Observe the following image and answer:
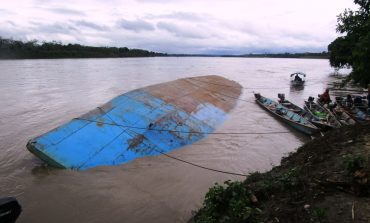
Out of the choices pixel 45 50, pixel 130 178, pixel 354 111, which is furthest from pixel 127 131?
pixel 45 50

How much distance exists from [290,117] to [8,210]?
1634cm

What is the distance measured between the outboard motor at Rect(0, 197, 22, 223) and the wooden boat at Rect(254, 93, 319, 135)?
1374cm

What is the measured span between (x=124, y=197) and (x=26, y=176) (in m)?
3.68

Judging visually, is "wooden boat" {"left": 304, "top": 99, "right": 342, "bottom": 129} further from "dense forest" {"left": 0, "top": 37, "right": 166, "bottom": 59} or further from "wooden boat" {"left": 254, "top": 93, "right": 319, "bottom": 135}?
"dense forest" {"left": 0, "top": 37, "right": 166, "bottom": 59}

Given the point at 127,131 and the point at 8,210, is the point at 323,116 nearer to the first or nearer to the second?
the point at 127,131

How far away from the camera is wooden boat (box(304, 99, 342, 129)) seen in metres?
16.4

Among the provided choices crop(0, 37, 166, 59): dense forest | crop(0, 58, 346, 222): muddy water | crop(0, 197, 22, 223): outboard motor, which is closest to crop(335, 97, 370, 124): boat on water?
crop(0, 58, 346, 222): muddy water

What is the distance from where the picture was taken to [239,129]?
18.5 meters

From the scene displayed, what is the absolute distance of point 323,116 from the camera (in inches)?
745

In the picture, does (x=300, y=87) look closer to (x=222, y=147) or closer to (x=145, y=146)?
(x=222, y=147)

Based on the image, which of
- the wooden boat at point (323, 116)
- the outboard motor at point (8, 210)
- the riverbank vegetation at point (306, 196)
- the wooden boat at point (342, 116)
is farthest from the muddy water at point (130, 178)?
the riverbank vegetation at point (306, 196)

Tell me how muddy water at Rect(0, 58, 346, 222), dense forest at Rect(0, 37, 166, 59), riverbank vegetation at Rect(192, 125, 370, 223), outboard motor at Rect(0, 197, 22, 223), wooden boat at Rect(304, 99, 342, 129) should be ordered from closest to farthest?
1. riverbank vegetation at Rect(192, 125, 370, 223)
2. outboard motor at Rect(0, 197, 22, 223)
3. muddy water at Rect(0, 58, 346, 222)
4. wooden boat at Rect(304, 99, 342, 129)
5. dense forest at Rect(0, 37, 166, 59)

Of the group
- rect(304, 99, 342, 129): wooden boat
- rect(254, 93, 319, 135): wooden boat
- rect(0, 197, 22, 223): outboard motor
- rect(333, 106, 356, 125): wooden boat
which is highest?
rect(0, 197, 22, 223): outboard motor

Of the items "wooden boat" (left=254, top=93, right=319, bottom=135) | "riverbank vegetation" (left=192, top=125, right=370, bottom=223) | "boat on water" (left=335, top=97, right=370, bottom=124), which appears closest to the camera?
"riverbank vegetation" (left=192, top=125, right=370, bottom=223)
